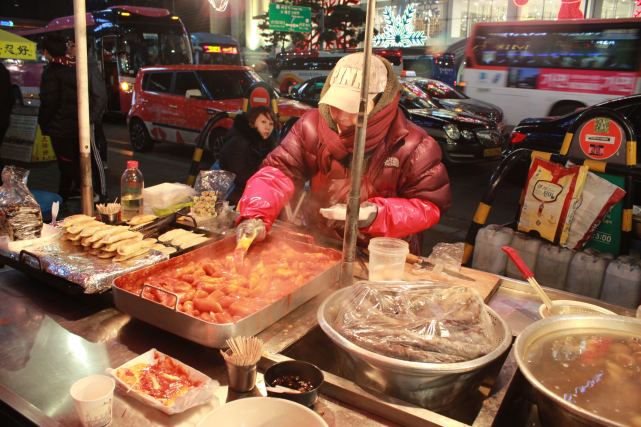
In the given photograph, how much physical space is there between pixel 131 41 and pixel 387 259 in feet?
52.8

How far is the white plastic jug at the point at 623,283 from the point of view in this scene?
3148 mm

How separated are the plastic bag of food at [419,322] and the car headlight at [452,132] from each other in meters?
8.85

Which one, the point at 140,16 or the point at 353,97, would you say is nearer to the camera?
the point at 353,97

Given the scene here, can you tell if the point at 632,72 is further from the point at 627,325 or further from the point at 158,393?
the point at 158,393

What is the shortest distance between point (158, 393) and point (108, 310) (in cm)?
67

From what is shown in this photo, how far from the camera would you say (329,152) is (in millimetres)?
2842

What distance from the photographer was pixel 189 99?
11.1 meters

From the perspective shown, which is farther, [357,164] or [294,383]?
[357,164]

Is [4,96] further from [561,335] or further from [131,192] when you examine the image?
[561,335]

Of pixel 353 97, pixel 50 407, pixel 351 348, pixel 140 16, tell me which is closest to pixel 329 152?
pixel 353 97

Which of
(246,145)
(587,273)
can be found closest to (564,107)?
(246,145)

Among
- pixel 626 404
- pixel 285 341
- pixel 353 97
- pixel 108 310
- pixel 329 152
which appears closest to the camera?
pixel 626 404

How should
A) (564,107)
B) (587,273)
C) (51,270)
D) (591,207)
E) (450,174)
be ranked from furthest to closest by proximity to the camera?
1. (564,107)
2. (450,174)
3. (591,207)
4. (587,273)
5. (51,270)

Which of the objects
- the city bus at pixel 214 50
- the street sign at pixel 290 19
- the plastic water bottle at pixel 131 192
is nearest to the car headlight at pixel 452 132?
the plastic water bottle at pixel 131 192
